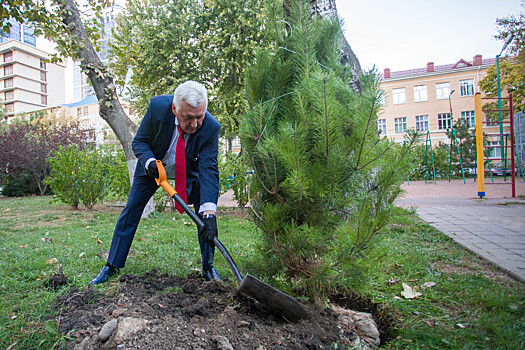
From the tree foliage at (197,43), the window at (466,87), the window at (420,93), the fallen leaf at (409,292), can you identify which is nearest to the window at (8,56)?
the tree foliage at (197,43)

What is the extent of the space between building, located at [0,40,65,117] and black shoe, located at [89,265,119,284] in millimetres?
72743

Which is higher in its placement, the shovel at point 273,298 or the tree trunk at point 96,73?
the tree trunk at point 96,73

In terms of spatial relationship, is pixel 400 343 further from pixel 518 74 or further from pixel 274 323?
pixel 518 74

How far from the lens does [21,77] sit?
207ft

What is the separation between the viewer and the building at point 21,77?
2434 inches

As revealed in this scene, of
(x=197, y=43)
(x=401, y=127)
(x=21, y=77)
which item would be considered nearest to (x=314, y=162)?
(x=401, y=127)

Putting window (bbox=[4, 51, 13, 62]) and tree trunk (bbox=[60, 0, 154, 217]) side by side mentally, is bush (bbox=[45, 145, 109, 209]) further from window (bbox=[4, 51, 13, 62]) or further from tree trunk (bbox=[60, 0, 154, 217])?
window (bbox=[4, 51, 13, 62])

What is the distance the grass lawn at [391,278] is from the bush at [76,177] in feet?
9.22

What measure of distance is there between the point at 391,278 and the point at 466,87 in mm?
39124

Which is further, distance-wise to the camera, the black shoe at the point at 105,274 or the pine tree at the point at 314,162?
the black shoe at the point at 105,274

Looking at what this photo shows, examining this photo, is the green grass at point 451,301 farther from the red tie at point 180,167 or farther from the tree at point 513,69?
the tree at point 513,69

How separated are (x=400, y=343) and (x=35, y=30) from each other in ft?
24.1

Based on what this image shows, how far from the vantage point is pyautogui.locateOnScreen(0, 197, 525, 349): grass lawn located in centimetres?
186

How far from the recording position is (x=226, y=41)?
14391 mm
